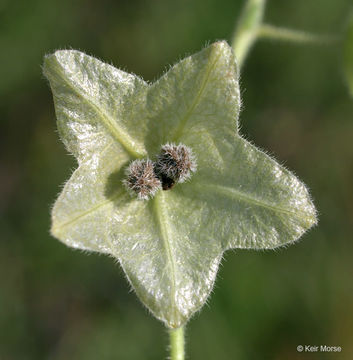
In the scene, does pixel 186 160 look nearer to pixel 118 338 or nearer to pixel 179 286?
pixel 179 286

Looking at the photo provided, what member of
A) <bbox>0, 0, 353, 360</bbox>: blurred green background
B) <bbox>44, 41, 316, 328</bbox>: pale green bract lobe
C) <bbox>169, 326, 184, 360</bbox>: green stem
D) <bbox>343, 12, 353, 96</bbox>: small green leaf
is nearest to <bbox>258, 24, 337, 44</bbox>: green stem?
<bbox>343, 12, 353, 96</bbox>: small green leaf

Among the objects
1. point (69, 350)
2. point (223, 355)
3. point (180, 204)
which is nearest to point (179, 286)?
point (180, 204)

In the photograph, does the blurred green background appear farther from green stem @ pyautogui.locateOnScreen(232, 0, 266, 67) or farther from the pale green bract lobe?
the pale green bract lobe

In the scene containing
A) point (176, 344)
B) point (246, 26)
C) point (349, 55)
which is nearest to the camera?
point (176, 344)

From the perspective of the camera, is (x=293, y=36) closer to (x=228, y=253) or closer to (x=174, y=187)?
(x=174, y=187)

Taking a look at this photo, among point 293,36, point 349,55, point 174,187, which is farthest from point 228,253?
point 174,187

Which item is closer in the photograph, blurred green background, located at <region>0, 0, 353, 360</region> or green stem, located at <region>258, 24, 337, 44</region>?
green stem, located at <region>258, 24, 337, 44</region>

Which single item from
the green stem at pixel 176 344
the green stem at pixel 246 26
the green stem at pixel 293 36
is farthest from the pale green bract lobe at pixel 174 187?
the green stem at pixel 293 36
